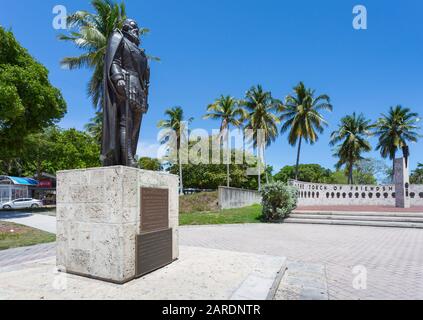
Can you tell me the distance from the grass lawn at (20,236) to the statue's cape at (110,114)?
6009mm

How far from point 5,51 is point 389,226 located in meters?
22.9

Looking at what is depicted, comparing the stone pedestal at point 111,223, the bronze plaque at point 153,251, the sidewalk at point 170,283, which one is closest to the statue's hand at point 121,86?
the stone pedestal at point 111,223

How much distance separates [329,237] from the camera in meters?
10.8

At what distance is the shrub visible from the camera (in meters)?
15.5

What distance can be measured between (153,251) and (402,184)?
20.2m

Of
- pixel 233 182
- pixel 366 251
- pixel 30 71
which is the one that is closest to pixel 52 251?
pixel 366 251

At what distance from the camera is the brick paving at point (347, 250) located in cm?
518

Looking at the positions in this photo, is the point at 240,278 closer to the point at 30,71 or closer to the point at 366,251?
the point at 366,251

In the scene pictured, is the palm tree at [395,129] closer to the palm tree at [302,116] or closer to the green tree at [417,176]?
the palm tree at [302,116]

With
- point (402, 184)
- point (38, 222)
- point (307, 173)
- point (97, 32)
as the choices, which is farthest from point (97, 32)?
point (307, 173)

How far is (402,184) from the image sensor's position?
20.2m

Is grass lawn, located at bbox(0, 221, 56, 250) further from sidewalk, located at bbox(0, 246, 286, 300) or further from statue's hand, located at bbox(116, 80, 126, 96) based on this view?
statue's hand, located at bbox(116, 80, 126, 96)

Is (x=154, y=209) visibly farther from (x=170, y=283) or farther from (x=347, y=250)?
(x=347, y=250)

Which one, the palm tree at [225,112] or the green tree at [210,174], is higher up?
the palm tree at [225,112]
